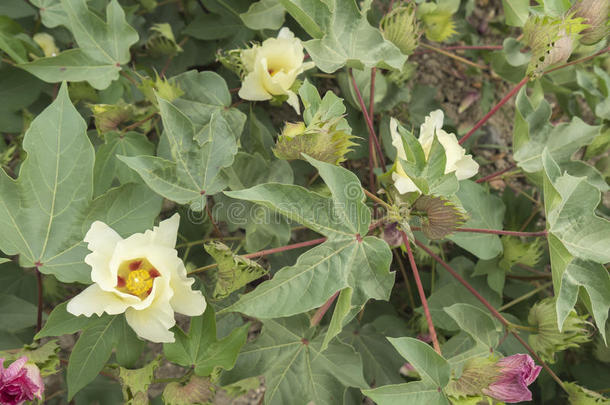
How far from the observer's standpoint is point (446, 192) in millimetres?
901

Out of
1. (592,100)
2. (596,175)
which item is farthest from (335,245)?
(592,100)

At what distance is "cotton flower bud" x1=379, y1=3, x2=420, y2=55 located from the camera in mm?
Answer: 1130

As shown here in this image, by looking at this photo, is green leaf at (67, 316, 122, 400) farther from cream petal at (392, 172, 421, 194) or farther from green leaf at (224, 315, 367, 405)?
cream petal at (392, 172, 421, 194)

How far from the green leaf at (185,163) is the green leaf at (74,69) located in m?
0.30

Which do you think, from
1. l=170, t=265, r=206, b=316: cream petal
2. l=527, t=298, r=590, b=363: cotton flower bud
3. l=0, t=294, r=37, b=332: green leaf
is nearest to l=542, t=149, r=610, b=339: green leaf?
l=527, t=298, r=590, b=363: cotton flower bud

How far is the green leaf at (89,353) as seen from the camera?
925 mm

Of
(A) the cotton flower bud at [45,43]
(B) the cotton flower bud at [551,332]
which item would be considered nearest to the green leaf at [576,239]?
(B) the cotton flower bud at [551,332]

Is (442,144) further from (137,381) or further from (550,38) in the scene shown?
(137,381)

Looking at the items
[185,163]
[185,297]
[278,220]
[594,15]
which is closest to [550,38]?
Result: [594,15]

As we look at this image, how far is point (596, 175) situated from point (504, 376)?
0.64m

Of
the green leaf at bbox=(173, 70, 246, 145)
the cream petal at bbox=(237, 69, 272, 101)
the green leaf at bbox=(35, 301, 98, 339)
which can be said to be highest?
the cream petal at bbox=(237, 69, 272, 101)

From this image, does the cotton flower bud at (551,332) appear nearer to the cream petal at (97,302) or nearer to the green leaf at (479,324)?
the green leaf at (479,324)

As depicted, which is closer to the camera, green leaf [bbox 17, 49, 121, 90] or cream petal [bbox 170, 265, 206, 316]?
cream petal [bbox 170, 265, 206, 316]

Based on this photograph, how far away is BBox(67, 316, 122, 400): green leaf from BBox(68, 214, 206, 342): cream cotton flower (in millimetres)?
110
